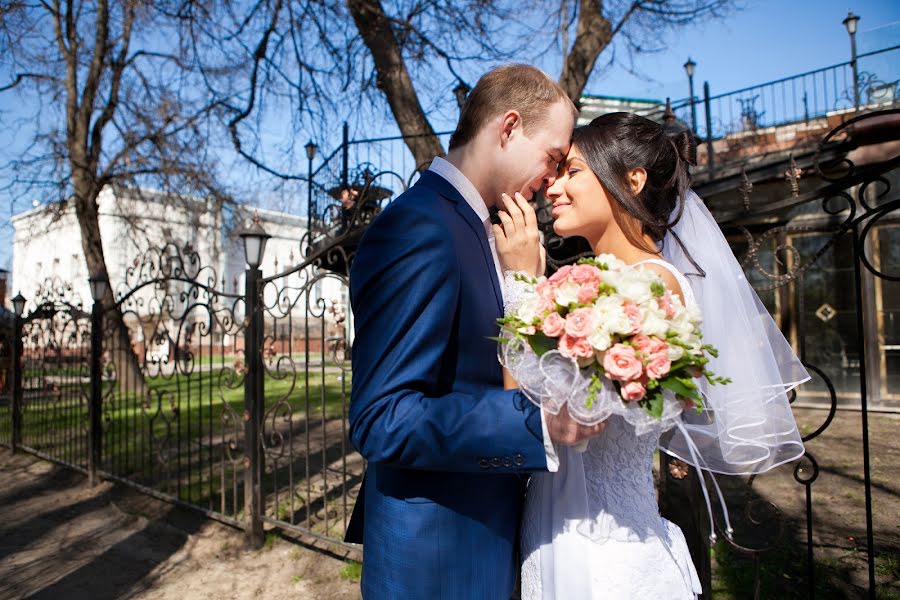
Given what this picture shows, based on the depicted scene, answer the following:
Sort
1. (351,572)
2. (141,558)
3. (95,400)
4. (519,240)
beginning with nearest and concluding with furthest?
(519,240), (351,572), (141,558), (95,400)

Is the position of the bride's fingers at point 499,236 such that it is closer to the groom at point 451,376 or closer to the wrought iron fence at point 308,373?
the groom at point 451,376

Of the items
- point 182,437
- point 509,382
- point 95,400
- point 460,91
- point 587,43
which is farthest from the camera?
point 182,437

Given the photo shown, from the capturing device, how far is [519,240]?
5.31 ft

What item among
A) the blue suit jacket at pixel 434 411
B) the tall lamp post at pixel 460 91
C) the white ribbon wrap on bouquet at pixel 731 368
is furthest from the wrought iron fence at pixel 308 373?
the tall lamp post at pixel 460 91

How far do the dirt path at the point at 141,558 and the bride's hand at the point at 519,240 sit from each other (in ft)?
9.73

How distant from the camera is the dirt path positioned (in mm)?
3766

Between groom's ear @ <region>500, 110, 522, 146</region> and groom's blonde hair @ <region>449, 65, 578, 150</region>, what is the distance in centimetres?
2

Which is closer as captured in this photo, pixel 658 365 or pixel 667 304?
pixel 658 365

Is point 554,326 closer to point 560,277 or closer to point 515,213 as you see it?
point 560,277

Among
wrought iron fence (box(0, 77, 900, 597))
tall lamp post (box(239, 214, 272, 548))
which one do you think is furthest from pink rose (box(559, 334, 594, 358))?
tall lamp post (box(239, 214, 272, 548))

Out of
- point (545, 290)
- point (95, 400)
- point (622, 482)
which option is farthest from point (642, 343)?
point (95, 400)

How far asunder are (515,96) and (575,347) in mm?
933

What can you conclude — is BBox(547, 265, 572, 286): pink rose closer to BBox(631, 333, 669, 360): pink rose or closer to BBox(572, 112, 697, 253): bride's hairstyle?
BBox(631, 333, 669, 360): pink rose

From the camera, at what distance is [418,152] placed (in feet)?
24.1
